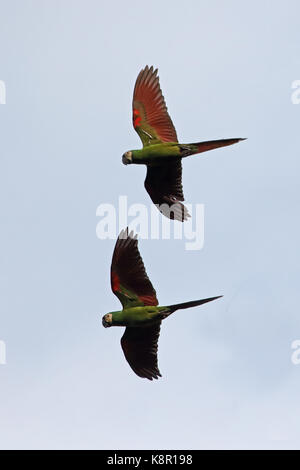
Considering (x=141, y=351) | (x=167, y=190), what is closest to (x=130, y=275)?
(x=141, y=351)

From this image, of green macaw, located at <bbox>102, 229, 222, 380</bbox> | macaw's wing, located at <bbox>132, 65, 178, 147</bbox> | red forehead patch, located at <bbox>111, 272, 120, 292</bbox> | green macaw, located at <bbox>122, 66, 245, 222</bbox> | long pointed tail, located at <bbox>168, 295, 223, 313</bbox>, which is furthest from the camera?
macaw's wing, located at <bbox>132, 65, 178, 147</bbox>

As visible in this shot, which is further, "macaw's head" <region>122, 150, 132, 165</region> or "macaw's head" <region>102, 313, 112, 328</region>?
"macaw's head" <region>122, 150, 132, 165</region>

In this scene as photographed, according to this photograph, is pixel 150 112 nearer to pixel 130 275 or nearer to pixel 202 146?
pixel 202 146

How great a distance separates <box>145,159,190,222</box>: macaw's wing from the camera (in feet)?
66.9

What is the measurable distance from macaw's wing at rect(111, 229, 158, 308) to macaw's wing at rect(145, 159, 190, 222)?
1615mm

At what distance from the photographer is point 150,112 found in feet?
67.5

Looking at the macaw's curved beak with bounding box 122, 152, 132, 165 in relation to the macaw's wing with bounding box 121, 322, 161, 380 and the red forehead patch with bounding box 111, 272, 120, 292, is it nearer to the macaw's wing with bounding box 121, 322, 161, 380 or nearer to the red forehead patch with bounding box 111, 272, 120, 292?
the red forehead patch with bounding box 111, 272, 120, 292

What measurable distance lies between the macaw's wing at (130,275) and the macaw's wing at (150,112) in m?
2.20

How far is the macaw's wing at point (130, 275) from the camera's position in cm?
1912

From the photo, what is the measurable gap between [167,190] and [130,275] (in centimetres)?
221

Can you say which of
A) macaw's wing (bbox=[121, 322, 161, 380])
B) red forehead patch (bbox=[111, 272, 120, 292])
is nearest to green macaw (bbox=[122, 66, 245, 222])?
red forehead patch (bbox=[111, 272, 120, 292])
